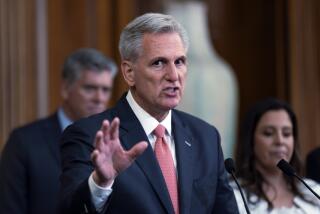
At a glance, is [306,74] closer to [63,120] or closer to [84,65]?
[84,65]

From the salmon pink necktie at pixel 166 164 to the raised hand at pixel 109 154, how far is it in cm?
33

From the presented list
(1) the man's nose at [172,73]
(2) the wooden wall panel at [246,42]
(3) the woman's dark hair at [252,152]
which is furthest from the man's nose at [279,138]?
(2) the wooden wall panel at [246,42]

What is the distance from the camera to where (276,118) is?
13.5 ft

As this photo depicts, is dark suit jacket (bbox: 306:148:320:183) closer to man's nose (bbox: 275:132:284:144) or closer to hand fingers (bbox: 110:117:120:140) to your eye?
man's nose (bbox: 275:132:284:144)

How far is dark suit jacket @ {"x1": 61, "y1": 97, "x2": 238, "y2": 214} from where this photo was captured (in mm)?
2605

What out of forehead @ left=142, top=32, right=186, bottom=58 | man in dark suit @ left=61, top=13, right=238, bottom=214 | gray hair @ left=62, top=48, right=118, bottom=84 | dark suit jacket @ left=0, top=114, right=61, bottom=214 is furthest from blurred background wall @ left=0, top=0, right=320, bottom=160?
forehead @ left=142, top=32, right=186, bottom=58

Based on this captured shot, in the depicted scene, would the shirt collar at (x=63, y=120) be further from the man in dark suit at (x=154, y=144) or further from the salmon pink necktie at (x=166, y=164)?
the salmon pink necktie at (x=166, y=164)

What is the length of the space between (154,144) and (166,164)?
0.08m

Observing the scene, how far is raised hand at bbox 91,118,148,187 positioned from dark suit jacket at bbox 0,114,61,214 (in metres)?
1.49

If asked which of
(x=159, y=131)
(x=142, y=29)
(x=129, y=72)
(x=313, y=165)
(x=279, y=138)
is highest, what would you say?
(x=142, y=29)

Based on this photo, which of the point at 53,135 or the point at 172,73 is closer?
the point at 172,73

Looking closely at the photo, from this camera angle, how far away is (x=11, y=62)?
512cm

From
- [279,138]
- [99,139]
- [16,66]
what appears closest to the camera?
[99,139]

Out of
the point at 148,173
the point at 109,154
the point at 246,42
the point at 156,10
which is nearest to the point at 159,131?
the point at 148,173
